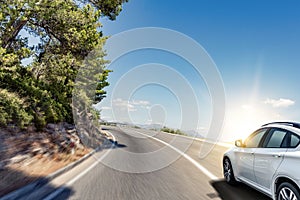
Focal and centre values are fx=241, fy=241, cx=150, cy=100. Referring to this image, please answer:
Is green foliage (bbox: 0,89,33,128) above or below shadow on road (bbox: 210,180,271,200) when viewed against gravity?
above

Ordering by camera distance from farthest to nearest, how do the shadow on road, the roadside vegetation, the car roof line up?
1. the roadside vegetation
2. the shadow on road
3. the car roof

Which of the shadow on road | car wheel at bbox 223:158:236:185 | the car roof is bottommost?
the shadow on road

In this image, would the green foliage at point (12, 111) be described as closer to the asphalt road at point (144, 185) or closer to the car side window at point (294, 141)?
the asphalt road at point (144, 185)

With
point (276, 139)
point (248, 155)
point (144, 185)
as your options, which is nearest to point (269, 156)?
point (276, 139)

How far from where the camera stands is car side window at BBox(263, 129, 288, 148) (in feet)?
15.2

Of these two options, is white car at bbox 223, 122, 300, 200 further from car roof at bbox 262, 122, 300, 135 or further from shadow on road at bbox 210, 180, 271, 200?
shadow on road at bbox 210, 180, 271, 200

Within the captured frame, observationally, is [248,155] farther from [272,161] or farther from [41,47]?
[41,47]

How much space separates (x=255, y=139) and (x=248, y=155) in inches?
18.3

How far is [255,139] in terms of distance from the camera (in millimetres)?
5801

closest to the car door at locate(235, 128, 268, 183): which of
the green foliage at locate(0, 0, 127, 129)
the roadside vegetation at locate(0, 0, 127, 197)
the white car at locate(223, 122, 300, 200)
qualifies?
the white car at locate(223, 122, 300, 200)

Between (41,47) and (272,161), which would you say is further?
(41,47)

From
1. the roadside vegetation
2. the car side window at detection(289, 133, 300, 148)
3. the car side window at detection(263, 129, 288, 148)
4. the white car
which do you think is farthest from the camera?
the roadside vegetation

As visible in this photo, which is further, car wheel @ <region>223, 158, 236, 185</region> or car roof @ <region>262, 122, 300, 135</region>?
car wheel @ <region>223, 158, 236, 185</region>

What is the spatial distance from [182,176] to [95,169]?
10.2ft
